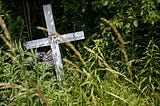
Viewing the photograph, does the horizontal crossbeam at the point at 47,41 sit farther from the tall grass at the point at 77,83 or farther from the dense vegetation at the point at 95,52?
the tall grass at the point at 77,83

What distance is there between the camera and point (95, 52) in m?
3.92

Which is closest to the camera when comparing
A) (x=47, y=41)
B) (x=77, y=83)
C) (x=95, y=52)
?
(x=77, y=83)

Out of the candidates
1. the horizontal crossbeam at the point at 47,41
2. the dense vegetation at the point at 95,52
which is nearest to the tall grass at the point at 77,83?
the dense vegetation at the point at 95,52

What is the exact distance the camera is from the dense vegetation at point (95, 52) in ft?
10.5

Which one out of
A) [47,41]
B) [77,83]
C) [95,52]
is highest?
[47,41]

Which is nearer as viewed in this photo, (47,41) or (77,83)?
(77,83)

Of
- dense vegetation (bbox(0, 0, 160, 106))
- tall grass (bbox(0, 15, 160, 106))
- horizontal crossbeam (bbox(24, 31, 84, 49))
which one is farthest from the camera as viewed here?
horizontal crossbeam (bbox(24, 31, 84, 49))

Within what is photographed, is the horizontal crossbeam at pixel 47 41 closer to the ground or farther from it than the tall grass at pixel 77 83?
farther from it

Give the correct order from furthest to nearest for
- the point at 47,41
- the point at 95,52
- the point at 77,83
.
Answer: the point at 47,41 < the point at 95,52 < the point at 77,83

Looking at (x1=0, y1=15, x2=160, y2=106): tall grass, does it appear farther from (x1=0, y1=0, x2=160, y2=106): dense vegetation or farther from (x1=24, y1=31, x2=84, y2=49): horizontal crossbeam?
(x1=24, y1=31, x2=84, y2=49): horizontal crossbeam

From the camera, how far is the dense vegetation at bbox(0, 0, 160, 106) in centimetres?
321

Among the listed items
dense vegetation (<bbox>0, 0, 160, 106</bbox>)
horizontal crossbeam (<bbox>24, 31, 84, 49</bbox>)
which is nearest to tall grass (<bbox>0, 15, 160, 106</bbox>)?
dense vegetation (<bbox>0, 0, 160, 106</bbox>)

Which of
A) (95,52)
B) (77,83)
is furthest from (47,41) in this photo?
(77,83)

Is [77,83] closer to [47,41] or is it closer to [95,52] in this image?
[95,52]
